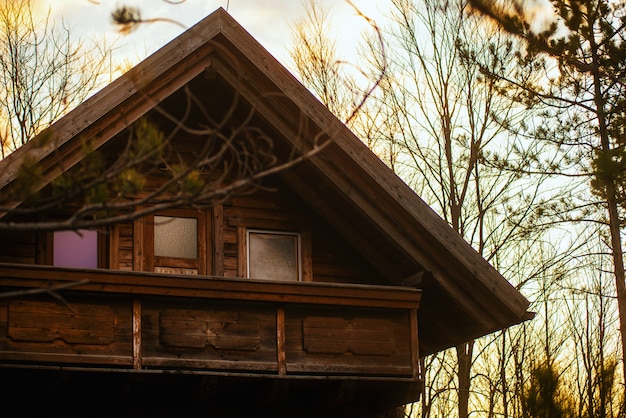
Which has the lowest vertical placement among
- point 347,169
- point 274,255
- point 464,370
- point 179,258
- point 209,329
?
point 209,329

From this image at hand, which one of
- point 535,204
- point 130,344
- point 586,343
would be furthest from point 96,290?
point 535,204

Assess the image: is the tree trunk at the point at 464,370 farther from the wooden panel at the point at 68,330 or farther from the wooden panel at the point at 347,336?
the wooden panel at the point at 68,330

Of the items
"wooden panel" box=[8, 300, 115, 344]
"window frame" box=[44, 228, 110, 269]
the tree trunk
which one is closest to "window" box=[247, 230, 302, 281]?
"window frame" box=[44, 228, 110, 269]

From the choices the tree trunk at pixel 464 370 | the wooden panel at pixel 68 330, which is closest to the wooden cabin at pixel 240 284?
the wooden panel at pixel 68 330

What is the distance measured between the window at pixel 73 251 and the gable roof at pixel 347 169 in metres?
1.27

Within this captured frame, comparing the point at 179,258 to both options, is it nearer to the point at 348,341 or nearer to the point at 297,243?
the point at 297,243

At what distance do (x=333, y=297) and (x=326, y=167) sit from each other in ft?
5.20

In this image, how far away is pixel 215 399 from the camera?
45.0ft

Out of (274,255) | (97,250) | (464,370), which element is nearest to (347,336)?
(274,255)

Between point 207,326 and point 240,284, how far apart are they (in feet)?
1.83

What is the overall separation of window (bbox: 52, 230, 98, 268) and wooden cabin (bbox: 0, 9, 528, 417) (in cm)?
2

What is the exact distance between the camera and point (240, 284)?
43.4 feet

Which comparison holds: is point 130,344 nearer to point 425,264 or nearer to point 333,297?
point 333,297

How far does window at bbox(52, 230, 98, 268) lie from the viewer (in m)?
14.1
